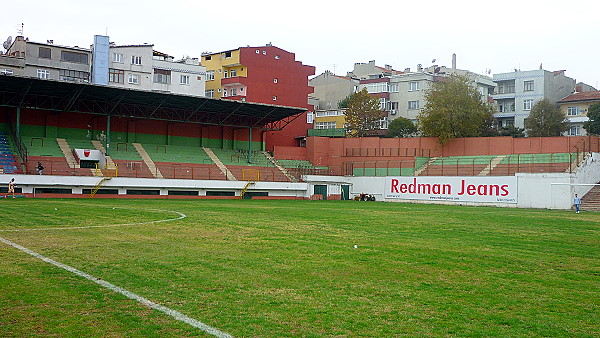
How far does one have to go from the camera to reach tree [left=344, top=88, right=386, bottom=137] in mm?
87438

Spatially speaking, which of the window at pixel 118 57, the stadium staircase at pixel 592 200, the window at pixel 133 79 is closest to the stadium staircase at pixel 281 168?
the window at pixel 133 79

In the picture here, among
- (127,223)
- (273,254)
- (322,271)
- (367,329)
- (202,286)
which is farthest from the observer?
(127,223)

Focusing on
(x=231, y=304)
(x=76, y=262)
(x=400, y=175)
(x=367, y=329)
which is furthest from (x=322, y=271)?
(x=400, y=175)

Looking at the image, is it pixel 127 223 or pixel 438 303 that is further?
pixel 127 223

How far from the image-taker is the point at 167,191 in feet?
191

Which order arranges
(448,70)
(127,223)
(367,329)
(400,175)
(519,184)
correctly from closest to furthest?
(367,329)
(127,223)
(519,184)
(400,175)
(448,70)

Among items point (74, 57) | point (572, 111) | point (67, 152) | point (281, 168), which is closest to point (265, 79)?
point (281, 168)

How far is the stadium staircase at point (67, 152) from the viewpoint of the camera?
184ft

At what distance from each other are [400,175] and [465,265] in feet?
175

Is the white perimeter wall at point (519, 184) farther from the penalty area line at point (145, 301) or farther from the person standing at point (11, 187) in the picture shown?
the penalty area line at point (145, 301)

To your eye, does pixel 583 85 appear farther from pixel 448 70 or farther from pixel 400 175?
pixel 400 175

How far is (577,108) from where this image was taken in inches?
3573

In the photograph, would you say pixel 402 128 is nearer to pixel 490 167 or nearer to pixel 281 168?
pixel 281 168

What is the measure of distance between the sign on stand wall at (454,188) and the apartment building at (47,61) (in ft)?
139
